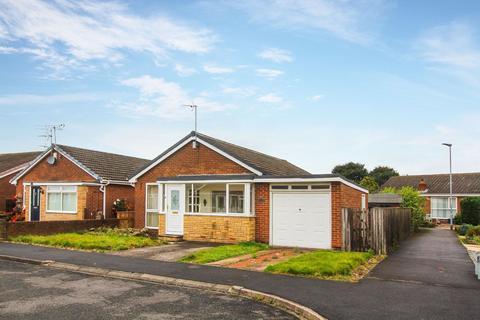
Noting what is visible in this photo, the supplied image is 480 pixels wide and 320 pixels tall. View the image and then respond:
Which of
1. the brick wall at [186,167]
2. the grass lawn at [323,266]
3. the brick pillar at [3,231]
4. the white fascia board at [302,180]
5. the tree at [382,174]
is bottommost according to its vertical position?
the grass lawn at [323,266]

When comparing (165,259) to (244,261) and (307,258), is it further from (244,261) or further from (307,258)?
(307,258)

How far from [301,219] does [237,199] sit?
2.82 m

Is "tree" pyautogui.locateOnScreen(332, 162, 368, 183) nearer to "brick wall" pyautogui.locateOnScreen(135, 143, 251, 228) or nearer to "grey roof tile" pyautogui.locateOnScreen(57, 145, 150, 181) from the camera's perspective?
"grey roof tile" pyautogui.locateOnScreen(57, 145, 150, 181)

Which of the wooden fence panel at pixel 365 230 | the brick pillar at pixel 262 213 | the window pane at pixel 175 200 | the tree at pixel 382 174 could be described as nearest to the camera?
the wooden fence panel at pixel 365 230

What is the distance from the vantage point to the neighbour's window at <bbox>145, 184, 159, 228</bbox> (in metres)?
21.7

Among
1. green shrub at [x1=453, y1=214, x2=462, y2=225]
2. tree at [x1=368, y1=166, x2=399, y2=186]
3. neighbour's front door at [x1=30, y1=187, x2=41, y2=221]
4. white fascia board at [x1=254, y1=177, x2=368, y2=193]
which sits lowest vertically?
green shrub at [x1=453, y1=214, x2=462, y2=225]

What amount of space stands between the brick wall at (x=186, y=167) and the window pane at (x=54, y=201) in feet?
17.4

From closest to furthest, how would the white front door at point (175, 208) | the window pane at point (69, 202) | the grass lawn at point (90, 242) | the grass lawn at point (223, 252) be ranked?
the grass lawn at point (223, 252) < the grass lawn at point (90, 242) < the white front door at point (175, 208) < the window pane at point (69, 202)

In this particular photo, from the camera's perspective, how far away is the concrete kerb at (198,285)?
7941mm

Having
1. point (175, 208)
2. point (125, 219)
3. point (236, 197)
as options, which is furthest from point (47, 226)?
point (236, 197)

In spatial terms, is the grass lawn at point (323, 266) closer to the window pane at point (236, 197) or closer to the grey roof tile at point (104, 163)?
the window pane at point (236, 197)

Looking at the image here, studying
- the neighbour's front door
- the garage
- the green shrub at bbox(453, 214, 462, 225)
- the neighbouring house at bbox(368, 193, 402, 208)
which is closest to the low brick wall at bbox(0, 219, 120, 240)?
the neighbour's front door

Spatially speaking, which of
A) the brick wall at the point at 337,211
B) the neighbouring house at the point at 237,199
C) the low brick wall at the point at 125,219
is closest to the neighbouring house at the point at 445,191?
the neighbouring house at the point at 237,199

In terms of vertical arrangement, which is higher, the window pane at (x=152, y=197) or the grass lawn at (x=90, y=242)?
the window pane at (x=152, y=197)
